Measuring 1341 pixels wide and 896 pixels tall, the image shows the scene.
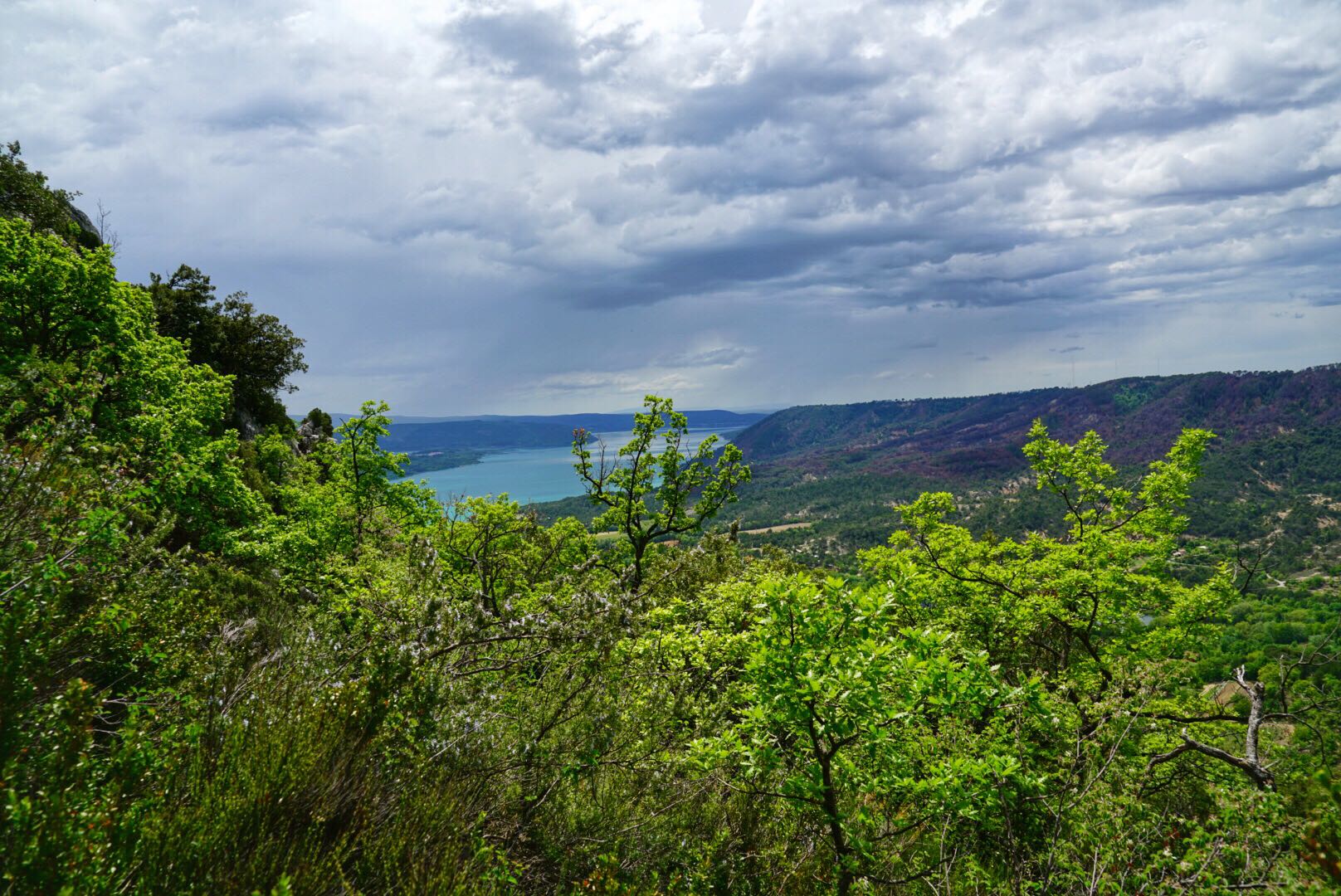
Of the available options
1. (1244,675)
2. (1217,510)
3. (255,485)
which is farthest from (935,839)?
(1217,510)

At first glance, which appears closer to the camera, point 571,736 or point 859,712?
point 859,712

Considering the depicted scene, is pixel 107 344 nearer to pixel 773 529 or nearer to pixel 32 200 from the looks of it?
pixel 32 200

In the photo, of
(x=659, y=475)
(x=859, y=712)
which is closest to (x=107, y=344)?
(x=659, y=475)

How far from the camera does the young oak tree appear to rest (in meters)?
16.4

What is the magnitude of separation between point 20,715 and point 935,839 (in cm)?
930

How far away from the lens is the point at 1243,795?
425 cm

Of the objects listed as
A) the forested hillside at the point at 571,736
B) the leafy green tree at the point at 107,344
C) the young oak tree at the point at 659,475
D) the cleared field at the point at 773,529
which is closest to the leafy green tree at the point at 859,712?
the forested hillside at the point at 571,736

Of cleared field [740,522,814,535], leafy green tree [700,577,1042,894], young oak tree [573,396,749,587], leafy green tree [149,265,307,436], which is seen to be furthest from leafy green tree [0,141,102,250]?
cleared field [740,522,814,535]

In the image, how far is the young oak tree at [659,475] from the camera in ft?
53.9

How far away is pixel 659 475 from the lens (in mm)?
16812

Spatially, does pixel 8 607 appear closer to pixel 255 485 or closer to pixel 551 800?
pixel 551 800

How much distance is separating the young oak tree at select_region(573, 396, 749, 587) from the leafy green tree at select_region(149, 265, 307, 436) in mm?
29311

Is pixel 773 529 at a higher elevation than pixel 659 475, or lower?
lower

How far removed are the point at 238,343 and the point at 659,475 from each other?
37.0 m
